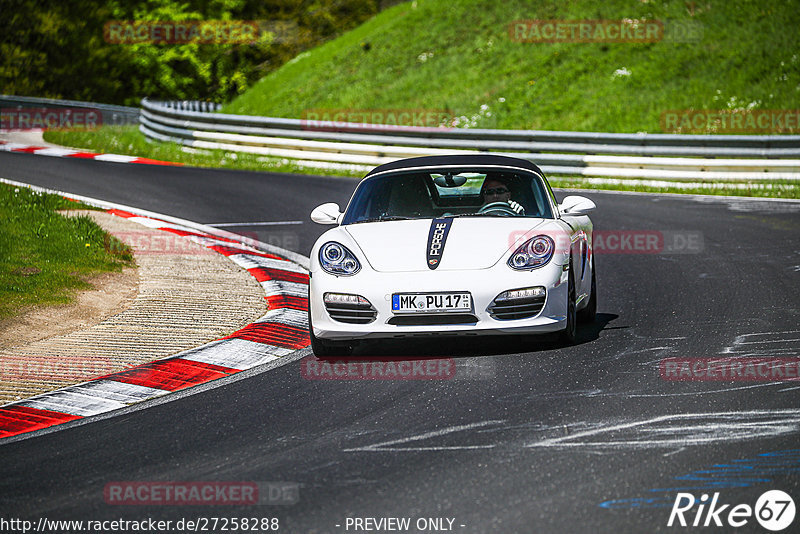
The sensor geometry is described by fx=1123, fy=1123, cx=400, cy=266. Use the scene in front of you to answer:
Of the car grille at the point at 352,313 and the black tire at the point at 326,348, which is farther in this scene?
the black tire at the point at 326,348

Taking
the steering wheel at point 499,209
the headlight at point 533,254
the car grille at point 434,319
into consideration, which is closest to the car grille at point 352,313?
the car grille at point 434,319

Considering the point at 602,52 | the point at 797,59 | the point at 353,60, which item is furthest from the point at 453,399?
the point at 353,60

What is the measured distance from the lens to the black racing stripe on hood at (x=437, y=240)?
7.29 metres

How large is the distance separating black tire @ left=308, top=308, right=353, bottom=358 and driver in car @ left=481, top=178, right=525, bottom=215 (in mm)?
1647

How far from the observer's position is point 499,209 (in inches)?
324

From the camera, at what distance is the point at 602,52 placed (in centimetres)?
2844

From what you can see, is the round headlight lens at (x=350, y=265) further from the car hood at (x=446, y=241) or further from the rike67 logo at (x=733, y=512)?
the rike67 logo at (x=733, y=512)

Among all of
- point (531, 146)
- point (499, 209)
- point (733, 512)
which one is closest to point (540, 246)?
point (499, 209)

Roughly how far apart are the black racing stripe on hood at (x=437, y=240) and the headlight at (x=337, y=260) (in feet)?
1.58

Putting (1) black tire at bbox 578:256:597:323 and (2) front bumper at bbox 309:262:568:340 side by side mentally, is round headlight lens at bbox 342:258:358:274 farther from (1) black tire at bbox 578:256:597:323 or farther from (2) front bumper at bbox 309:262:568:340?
(1) black tire at bbox 578:256:597:323

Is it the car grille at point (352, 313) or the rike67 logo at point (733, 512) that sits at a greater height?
the car grille at point (352, 313)

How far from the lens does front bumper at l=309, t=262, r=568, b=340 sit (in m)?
7.14

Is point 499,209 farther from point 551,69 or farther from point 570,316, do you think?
point 551,69

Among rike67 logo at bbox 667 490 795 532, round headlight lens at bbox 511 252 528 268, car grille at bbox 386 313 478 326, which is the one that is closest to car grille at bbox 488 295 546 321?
car grille at bbox 386 313 478 326
